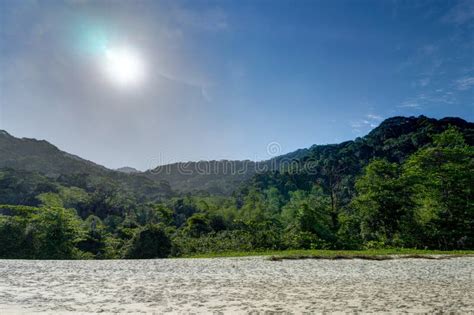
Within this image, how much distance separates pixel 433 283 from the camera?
1073 cm

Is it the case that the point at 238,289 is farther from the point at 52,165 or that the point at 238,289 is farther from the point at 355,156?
the point at 52,165

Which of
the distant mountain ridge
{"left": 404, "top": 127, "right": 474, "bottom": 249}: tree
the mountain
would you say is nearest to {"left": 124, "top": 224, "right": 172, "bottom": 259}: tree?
{"left": 404, "top": 127, "right": 474, "bottom": 249}: tree

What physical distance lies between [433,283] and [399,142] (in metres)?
54.0

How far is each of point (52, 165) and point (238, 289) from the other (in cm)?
13777

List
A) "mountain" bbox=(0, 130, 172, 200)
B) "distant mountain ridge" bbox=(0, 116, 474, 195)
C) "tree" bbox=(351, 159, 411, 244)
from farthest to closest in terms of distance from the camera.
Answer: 1. "mountain" bbox=(0, 130, 172, 200)
2. "distant mountain ridge" bbox=(0, 116, 474, 195)
3. "tree" bbox=(351, 159, 411, 244)

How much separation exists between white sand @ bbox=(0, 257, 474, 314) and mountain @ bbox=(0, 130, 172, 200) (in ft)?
307

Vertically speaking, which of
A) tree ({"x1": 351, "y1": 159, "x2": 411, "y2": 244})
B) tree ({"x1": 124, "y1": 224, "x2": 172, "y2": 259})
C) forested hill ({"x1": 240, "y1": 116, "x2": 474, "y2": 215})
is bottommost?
tree ({"x1": 124, "y1": 224, "x2": 172, "y2": 259})

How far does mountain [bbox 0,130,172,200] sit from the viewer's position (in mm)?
111688

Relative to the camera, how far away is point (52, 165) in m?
127

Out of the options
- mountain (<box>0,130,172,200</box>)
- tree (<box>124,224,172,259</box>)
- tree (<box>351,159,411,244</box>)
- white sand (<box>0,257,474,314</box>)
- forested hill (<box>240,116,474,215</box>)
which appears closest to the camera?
white sand (<box>0,257,474,314</box>)

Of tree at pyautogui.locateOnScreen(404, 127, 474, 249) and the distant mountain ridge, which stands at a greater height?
the distant mountain ridge

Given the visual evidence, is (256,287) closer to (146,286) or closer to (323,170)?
A: (146,286)

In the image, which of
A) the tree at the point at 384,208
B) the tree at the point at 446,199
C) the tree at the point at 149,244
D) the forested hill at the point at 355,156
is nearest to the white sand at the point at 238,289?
the tree at the point at 149,244

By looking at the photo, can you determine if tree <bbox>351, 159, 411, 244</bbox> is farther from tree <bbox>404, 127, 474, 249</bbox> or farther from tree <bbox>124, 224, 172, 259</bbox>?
tree <bbox>124, 224, 172, 259</bbox>
